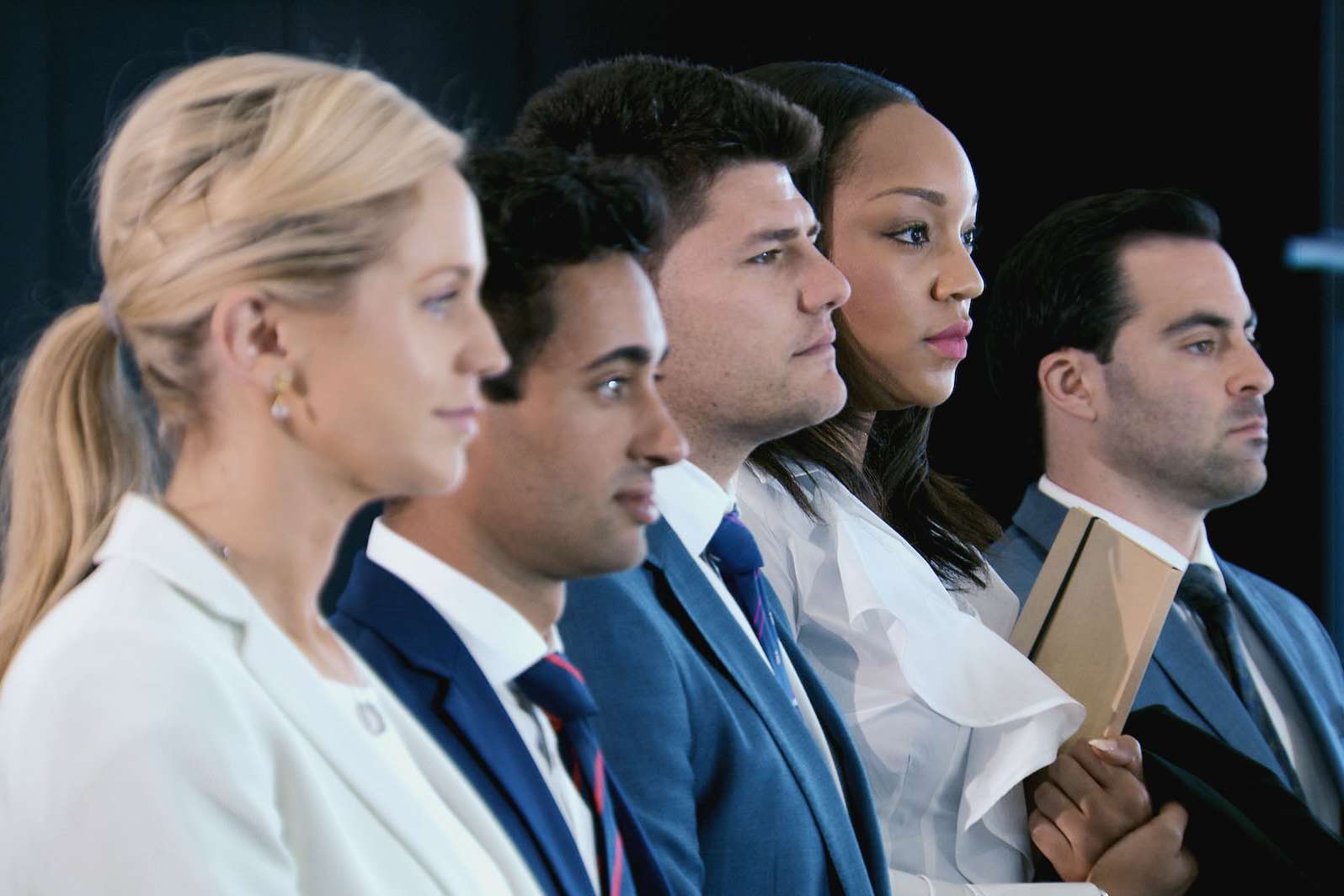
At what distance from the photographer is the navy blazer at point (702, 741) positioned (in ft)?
4.03

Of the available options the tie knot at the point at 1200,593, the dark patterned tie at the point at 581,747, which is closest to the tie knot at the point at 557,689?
the dark patterned tie at the point at 581,747

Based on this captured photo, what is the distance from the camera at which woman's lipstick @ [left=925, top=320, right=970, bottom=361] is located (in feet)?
6.06

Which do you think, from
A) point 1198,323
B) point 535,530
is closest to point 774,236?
point 535,530

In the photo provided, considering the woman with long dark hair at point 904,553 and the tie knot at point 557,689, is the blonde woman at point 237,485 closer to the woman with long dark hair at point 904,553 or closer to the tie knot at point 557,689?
the tie knot at point 557,689

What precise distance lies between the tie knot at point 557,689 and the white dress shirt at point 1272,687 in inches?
48.8

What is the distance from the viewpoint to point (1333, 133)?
3.34 metres

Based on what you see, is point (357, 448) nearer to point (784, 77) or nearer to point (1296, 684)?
point (784, 77)

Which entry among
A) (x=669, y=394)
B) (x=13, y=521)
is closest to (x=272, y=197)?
(x=13, y=521)

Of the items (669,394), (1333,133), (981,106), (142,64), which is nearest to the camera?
(669,394)

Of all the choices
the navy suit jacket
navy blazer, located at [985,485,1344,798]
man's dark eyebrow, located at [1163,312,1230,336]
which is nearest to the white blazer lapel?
the navy suit jacket

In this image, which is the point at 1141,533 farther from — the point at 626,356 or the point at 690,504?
the point at 626,356

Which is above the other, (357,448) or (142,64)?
(357,448)

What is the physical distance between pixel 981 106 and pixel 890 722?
176 centimetres

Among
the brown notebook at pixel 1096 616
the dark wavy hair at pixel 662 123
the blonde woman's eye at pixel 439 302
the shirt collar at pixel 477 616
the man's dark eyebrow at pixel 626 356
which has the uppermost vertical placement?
the blonde woman's eye at pixel 439 302
